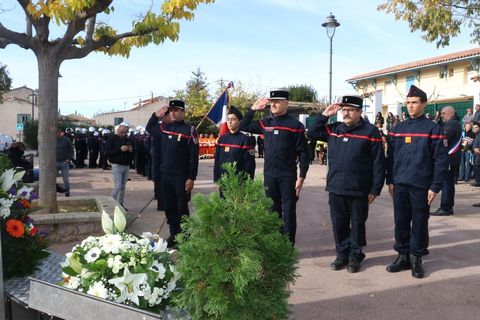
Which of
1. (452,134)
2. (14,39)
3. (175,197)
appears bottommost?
(175,197)

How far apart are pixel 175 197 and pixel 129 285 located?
4351 millimetres

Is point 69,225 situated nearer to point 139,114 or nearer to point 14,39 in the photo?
point 14,39

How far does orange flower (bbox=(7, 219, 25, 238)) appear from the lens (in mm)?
3301

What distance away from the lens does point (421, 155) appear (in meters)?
5.32

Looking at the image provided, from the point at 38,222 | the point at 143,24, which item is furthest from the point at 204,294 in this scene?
the point at 143,24

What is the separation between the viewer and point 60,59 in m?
7.57

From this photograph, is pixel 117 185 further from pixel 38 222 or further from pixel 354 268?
pixel 354 268

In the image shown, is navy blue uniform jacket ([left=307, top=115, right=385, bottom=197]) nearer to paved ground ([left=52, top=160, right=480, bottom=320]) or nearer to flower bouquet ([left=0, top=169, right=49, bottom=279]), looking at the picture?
paved ground ([left=52, top=160, right=480, bottom=320])

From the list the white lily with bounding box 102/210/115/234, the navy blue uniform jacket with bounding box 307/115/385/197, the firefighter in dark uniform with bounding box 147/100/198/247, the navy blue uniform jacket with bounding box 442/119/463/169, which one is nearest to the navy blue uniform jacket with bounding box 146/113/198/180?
the firefighter in dark uniform with bounding box 147/100/198/247

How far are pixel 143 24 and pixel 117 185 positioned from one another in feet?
10.9

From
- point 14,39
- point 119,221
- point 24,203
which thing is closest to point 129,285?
point 119,221

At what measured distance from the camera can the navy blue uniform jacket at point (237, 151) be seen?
650 cm

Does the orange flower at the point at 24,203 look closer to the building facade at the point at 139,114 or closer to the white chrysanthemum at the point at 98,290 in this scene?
the white chrysanthemum at the point at 98,290

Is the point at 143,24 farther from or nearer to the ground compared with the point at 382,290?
farther from the ground
